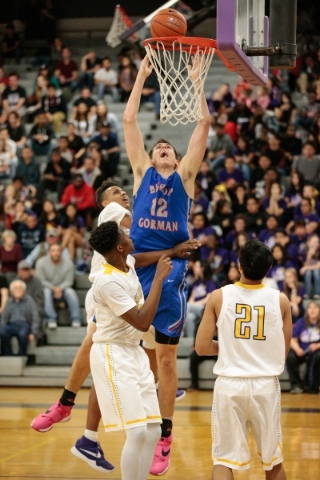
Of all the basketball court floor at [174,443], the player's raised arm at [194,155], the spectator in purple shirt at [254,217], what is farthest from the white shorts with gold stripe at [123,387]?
the spectator in purple shirt at [254,217]

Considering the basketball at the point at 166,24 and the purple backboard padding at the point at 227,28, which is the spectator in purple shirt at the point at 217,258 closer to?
the basketball at the point at 166,24

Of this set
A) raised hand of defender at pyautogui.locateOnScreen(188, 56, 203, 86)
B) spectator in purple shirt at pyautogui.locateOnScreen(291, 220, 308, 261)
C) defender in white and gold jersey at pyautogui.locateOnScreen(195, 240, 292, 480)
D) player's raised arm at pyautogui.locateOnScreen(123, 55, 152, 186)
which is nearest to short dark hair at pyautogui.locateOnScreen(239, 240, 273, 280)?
defender in white and gold jersey at pyautogui.locateOnScreen(195, 240, 292, 480)

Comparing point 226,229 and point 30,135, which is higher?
point 30,135

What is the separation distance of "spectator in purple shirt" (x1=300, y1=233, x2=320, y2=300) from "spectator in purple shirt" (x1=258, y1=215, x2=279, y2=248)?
0.65 m

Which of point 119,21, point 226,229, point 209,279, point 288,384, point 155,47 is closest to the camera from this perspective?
point 155,47

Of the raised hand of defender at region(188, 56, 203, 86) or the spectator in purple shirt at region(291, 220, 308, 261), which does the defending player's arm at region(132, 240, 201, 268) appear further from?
the spectator in purple shirt at region(291, 220, 308, 261)

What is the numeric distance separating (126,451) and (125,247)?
1274 mm

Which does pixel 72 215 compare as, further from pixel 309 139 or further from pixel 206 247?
pixel 309 139

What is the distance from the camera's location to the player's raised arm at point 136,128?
22.2 feet

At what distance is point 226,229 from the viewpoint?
14086mm

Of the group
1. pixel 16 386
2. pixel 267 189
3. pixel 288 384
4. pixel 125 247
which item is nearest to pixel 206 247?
pixel 267 189

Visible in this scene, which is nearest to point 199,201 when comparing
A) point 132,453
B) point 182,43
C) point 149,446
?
point 182,43

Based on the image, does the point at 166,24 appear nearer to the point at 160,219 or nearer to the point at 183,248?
the point at 160,219

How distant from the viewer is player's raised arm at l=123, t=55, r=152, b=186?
677 centimetres
